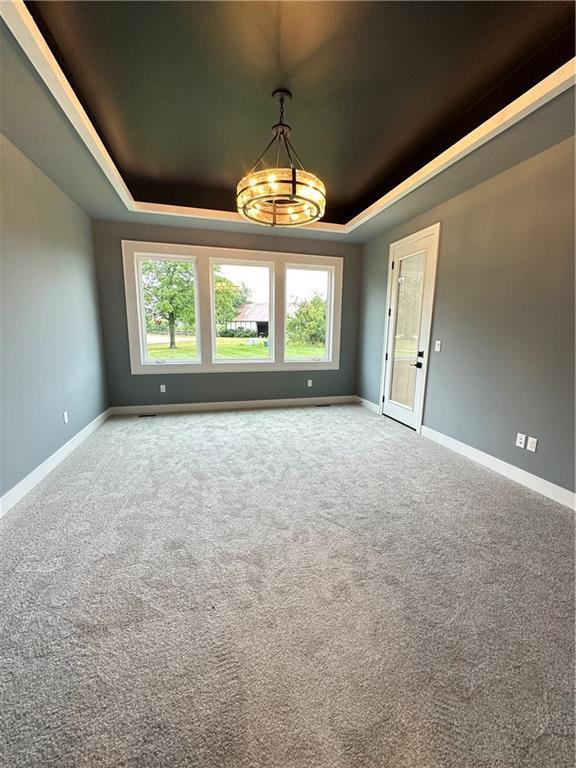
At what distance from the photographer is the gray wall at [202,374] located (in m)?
4.16

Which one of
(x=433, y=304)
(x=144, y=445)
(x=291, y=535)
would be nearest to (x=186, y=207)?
(x=144, y=445)

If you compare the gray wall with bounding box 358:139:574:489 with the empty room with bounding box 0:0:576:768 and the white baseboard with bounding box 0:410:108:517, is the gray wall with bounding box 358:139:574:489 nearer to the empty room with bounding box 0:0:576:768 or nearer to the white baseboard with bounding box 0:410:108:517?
the empty room with bounding box 0:0:576:768

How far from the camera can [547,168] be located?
7.80 ft

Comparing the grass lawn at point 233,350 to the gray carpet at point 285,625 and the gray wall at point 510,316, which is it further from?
the gray carpet at point 285,625

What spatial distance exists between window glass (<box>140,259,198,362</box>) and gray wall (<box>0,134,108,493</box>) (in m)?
0.78

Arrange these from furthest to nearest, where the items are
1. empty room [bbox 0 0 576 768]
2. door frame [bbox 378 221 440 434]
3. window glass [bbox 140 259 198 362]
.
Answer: window glass [bbox 140 259 198 362]
door frame [bbox 378 221 440 434]
empty room [bbox 0 0 576 768]

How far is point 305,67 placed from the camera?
2027mm

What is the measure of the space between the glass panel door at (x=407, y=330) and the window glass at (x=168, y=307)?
290 centimetres

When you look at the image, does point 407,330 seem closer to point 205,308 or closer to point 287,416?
point 287,416

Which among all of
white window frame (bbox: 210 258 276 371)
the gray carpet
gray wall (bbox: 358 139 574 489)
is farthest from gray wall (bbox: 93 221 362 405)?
the gray carpet

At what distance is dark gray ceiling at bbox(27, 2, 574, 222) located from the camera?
5.58 feet

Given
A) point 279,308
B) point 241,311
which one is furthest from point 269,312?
point 241,311

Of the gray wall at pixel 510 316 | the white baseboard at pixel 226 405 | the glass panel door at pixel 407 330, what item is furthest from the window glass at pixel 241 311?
the gray wall at pixel 510 316

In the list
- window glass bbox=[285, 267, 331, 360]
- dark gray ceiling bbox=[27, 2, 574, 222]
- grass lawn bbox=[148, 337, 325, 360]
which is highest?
dark gray ceiling bbox=[27, 2, 574, 222]
